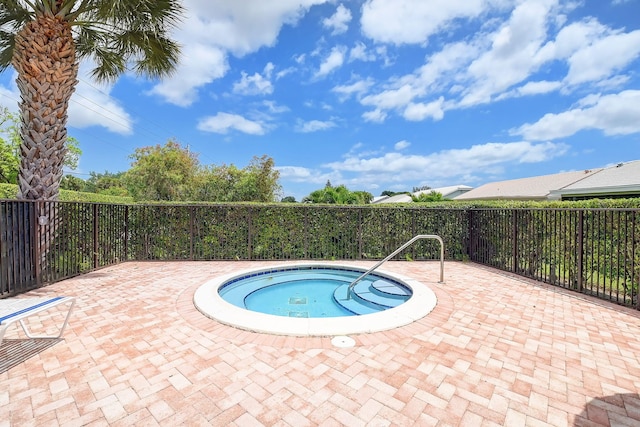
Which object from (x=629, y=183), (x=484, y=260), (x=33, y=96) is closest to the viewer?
(x=33, y=96)

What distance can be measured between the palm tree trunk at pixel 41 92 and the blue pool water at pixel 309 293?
482 centimetres

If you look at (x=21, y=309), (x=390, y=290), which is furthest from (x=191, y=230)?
(x=390, y=290)

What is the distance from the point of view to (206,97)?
2370 centimetres

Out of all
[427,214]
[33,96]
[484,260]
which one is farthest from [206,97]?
[484,260]

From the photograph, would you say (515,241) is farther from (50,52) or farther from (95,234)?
(50,52)

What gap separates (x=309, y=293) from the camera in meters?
6.98

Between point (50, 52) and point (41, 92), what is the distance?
35.2 inches

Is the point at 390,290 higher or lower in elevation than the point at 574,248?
lower

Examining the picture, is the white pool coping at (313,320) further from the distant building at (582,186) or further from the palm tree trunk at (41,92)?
the distant building at (582,186)

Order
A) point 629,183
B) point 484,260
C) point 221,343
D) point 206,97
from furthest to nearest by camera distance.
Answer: point 206,97, point 629,183, point 484,260, point 221,343

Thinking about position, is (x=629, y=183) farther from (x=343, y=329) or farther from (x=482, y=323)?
(x=343, y=329)

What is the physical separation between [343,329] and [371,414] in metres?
1.51

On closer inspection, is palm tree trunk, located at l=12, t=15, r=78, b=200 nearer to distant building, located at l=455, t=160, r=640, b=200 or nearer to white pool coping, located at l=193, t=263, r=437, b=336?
white pool coping, located at l=193, t=263, r=437, b=336

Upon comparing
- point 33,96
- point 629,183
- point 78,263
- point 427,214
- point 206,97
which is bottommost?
point 78,263
